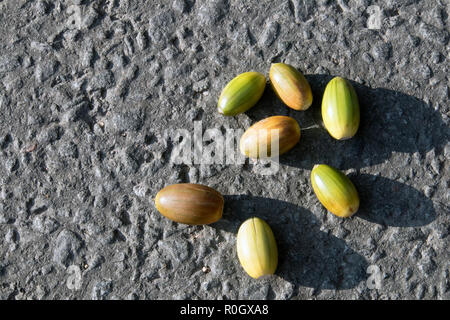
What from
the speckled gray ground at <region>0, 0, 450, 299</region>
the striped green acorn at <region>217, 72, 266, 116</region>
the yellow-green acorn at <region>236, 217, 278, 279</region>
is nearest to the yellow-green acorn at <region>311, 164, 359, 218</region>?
the speckled gray ground at <region>0, 0, 450, 299</region>

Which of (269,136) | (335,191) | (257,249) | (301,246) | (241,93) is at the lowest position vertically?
(301,246)

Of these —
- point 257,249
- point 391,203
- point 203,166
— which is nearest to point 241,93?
point 203,166

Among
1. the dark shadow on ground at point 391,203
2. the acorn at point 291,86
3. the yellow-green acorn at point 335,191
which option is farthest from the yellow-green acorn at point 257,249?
the acorn at point 291,86

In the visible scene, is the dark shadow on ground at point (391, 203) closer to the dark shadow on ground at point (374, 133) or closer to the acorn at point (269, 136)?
the dark shadow on ground at point (374, 133)

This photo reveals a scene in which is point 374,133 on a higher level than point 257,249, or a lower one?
higher

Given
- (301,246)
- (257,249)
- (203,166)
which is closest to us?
(257,249)

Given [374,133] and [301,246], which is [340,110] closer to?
[374,133]

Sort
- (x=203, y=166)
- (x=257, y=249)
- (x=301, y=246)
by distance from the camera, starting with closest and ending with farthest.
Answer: (x=257, y=249)
(x=301, y=246)
(x=203, y=166)

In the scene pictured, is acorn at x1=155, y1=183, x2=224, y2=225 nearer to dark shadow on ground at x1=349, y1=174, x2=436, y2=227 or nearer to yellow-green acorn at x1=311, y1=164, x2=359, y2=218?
yellow-green acorn at x1=311, y1=164, x2=359, y2=218
